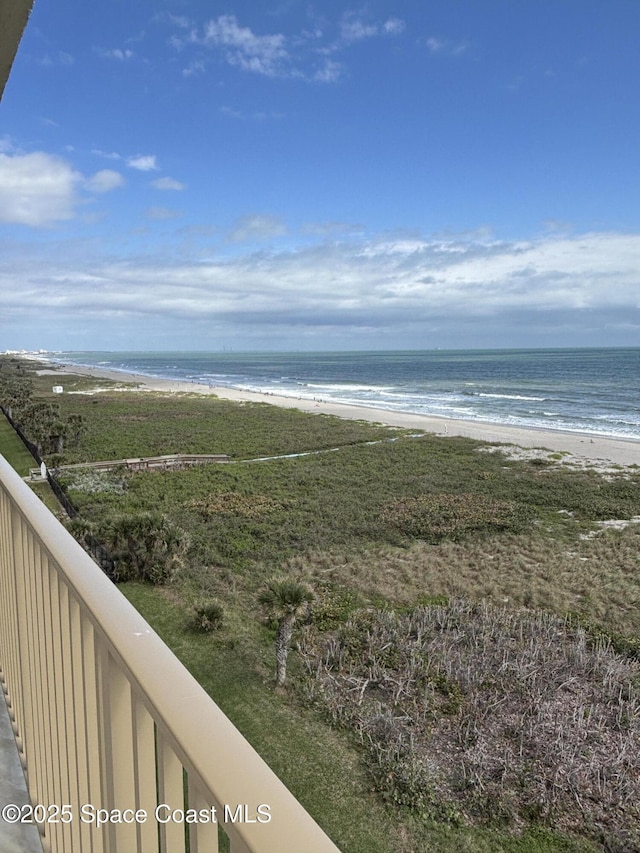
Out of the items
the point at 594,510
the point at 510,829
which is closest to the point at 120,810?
the point at 510,829

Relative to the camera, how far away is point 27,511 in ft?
5.91

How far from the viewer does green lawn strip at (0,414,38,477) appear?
2243cm

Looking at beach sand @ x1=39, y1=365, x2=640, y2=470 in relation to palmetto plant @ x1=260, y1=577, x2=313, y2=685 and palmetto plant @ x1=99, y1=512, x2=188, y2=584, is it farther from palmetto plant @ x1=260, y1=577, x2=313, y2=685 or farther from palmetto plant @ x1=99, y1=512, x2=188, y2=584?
palmetto plant @ x1=260, y1=577, x2=313, y2=685

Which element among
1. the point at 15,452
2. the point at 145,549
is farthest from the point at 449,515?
the point at 15,452

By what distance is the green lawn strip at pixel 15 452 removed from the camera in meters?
22.4

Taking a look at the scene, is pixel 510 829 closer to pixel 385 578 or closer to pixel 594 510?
pixel 385 578

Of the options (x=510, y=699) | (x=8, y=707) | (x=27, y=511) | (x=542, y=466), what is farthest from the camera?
(x=542, y=466)

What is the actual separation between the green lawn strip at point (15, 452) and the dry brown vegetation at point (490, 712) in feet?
54.5

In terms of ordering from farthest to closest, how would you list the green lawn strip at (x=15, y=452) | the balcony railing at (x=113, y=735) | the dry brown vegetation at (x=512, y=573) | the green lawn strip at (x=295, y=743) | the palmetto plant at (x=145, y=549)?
the green lawn strip at (x=15, y=452)
the palmetto plant at (x=145, y=549)
the dry brown vegetation at (x=512, y=573)
the green lawn strip at (x=295, y=743)
the balcony railing at (x=113, y=735)

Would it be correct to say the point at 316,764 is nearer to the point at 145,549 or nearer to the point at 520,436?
the point at 145,549

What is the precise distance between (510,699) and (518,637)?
2015 millimetres

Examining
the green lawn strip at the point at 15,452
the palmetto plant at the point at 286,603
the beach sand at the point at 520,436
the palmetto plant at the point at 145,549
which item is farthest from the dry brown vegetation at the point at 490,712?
the beach sand at the point at 520,436

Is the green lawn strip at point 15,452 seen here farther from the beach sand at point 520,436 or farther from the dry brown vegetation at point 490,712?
the beach sand at point 520,436

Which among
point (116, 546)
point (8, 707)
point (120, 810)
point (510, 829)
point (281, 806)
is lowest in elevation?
point (510, 829)
